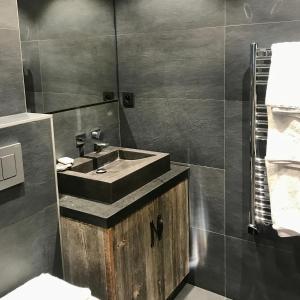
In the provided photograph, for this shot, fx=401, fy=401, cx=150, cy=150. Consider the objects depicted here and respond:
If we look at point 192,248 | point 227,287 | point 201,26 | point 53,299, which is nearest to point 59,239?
point 53,299

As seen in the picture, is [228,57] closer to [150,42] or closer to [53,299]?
[150,42]

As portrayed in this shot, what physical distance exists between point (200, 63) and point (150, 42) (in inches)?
13.4

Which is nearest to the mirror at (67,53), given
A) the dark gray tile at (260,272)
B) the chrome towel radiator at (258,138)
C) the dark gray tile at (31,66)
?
the dark gray tile at (31,66)

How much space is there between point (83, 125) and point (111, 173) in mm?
352

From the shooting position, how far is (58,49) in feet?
7.00

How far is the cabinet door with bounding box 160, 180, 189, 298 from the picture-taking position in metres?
2.20

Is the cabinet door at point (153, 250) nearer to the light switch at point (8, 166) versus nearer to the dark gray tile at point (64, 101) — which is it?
the light switch at point (8, 166)

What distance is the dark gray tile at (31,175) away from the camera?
157 cm

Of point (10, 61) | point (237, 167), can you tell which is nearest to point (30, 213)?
point (10, 61)

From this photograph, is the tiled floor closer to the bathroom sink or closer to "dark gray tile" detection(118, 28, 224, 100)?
the bathroom sink

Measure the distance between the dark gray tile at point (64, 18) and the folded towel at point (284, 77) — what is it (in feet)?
3.44

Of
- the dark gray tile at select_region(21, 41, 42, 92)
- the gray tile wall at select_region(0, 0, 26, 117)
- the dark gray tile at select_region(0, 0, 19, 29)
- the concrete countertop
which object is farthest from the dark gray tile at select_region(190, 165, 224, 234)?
the dark gray tile at select_region(0, 0, 19, 29)

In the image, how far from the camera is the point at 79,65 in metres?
2.27

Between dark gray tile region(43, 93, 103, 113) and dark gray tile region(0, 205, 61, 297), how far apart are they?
0.56 m
